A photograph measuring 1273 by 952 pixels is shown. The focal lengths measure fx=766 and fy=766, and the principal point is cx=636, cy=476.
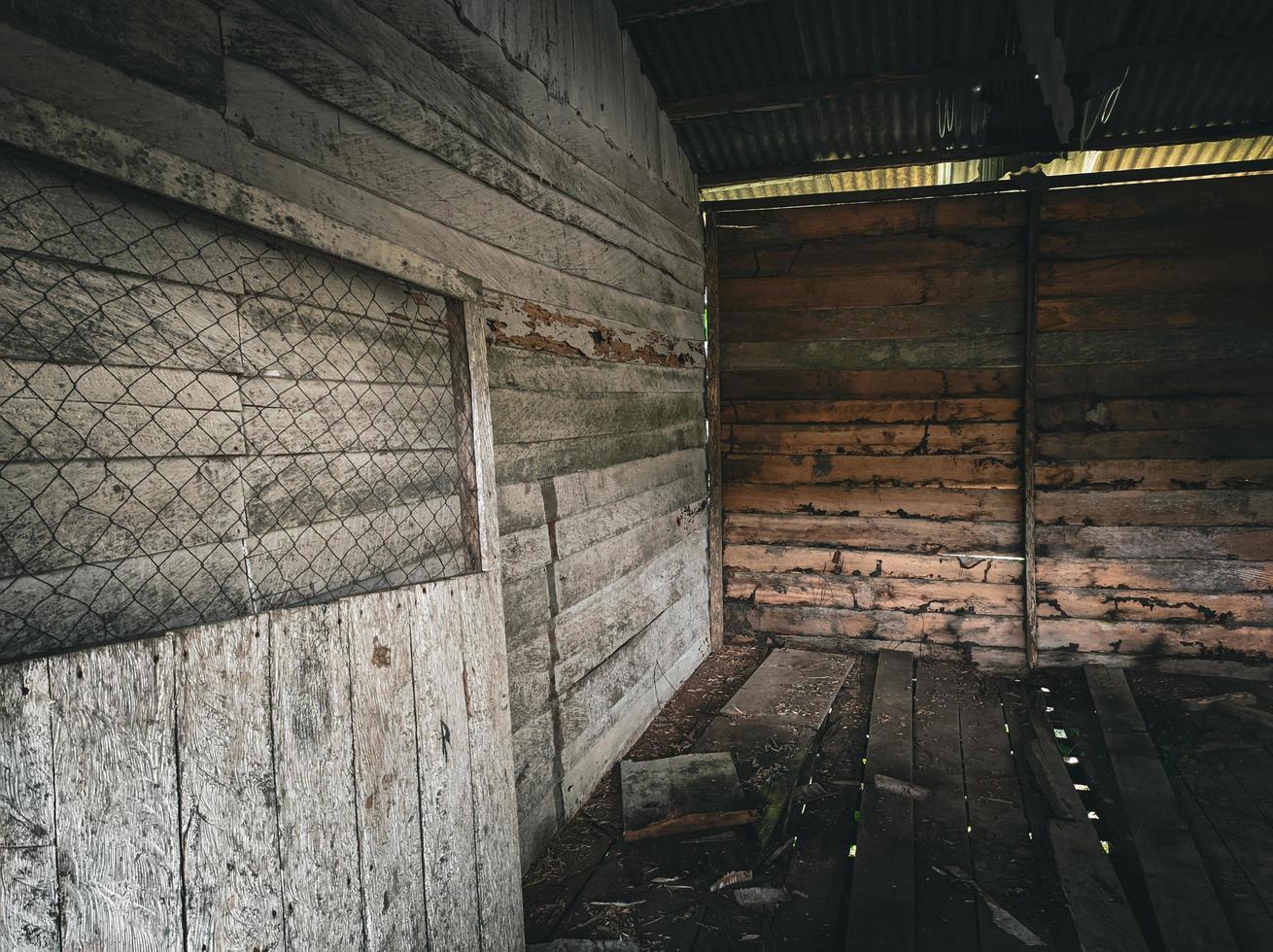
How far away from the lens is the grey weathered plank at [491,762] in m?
2.32

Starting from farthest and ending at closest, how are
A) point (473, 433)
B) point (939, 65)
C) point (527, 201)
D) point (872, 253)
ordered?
point (872, 253) → point (939, 65) → point (527, 201) → point (473, 433)

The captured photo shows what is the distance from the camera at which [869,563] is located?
5.47 m

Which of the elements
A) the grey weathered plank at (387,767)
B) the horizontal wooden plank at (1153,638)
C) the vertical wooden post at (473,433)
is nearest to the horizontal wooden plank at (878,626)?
the horizontal wooden plank at (1153,638)

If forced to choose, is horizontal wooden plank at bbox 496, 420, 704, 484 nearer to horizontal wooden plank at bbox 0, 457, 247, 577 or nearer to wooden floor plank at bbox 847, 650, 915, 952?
horizontal wooden plank at bbox 0, 457, 247, 577

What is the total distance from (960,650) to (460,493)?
4217 mm

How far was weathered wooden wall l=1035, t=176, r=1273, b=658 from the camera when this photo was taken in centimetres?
468

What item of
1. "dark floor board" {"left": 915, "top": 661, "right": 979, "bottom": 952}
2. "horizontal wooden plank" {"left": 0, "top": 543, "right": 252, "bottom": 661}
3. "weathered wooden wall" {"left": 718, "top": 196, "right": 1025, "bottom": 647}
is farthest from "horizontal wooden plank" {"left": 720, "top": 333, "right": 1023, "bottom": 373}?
"horizontal wooden plank" {"left": 0, "top": 543, "right": 252, "bottom": 661}

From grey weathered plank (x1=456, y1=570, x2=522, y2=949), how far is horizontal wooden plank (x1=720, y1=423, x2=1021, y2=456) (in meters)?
3.45

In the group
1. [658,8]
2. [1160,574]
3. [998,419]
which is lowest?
[1160,574]

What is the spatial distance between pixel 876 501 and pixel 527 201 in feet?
11.2

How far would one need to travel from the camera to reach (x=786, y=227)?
5363mm

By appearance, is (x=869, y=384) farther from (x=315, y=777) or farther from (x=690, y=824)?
(x=315, y=777)

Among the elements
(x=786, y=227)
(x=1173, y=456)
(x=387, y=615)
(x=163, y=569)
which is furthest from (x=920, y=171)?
(x=163, y=569)

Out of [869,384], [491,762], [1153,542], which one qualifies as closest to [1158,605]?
[1153,542]
